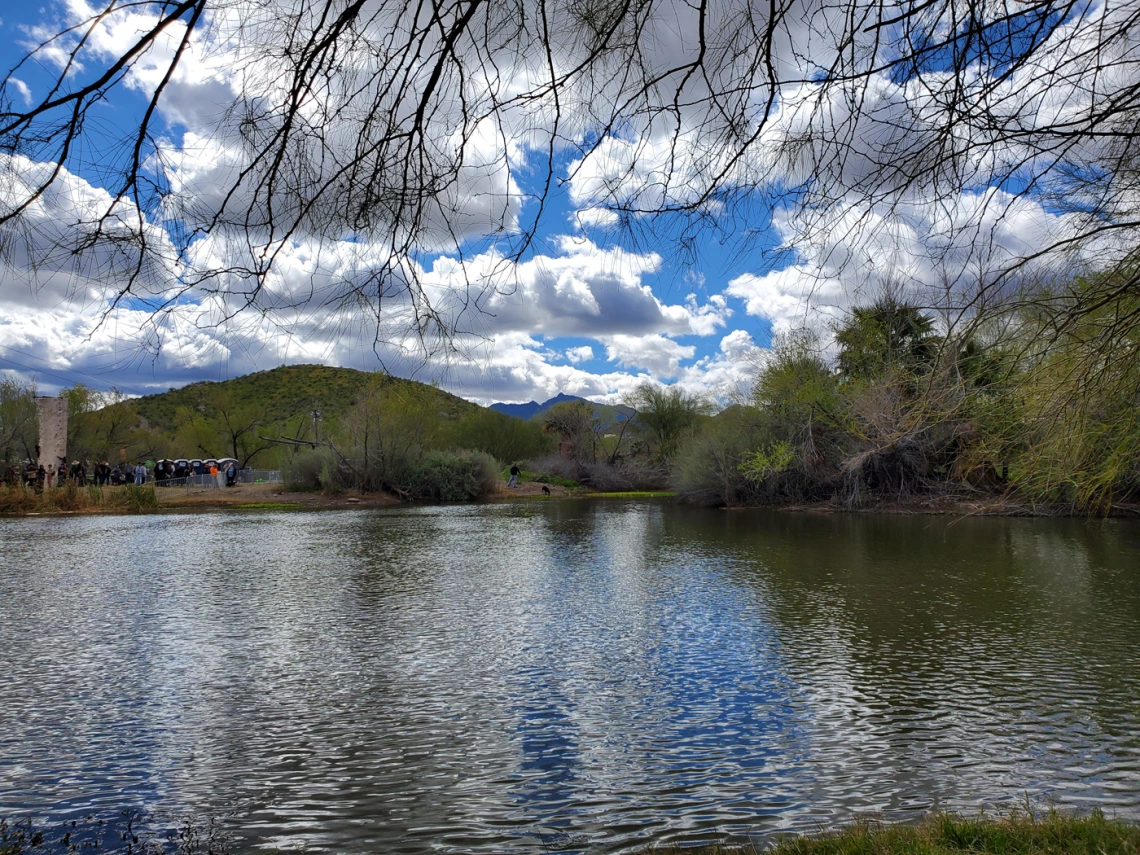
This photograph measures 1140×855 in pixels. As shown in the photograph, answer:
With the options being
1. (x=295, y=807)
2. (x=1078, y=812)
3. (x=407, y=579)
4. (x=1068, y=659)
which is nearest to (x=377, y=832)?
(x=295, y=807)

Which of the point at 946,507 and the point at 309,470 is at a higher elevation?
the point at 309,470

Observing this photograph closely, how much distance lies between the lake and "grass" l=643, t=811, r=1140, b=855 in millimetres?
371

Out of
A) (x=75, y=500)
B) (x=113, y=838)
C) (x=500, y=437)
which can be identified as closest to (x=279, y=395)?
(x=500, y=437)

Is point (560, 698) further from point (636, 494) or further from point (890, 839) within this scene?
point (636, 494)

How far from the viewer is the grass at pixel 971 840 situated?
3.11 m

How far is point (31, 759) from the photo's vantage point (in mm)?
4816

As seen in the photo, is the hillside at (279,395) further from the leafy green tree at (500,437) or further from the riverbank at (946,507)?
the riverbank at (946,507)

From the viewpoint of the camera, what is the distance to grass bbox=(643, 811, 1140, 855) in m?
3.11

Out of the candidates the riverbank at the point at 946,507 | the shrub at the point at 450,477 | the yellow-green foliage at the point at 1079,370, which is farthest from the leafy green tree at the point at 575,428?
the yellow-green foliage at the point at 1079,370

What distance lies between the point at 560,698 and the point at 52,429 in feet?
124

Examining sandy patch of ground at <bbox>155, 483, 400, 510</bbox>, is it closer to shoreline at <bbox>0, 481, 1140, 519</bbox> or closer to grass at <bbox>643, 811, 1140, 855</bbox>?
shoreline at <bbox>0, 481, 1140, 519</bbox>

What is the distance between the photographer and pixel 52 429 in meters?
35.8

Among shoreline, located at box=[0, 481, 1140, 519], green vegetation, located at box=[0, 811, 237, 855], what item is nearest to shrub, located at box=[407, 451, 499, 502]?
shoreline, located at box=[0, 481, 1140, 519]

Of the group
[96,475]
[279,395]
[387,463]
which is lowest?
[96,475]
